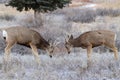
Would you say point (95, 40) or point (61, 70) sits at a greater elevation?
point (95, 40)

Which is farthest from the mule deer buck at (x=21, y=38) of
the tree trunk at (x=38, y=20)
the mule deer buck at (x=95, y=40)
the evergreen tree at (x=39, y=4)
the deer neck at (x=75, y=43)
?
the tree trunk at (x=38, y=20)

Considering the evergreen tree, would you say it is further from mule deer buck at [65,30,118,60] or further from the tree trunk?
mule deer buck at [65,30,118,60]

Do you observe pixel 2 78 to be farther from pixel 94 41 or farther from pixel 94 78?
pixel 94 41

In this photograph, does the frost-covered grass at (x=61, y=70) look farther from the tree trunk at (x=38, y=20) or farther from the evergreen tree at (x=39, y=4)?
the tree trunk at (x=38, y=20)

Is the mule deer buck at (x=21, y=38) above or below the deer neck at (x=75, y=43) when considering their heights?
above

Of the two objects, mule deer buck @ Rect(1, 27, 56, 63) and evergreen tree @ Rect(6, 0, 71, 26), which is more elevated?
mule deer buck @ Rect(1, 27, 56, 63)

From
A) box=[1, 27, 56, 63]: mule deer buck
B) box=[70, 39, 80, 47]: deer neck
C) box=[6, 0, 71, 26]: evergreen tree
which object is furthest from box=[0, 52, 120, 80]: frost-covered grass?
box=[6, 0, 71, 26]: evergreen tree

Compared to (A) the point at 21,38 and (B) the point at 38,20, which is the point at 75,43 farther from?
(B) the point at 38,20

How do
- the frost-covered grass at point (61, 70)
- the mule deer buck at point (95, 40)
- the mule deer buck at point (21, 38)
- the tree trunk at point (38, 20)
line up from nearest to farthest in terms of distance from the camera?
1. the frost-covered grass at point (61, 70)
2. the mule deer buck at point (21, 38)
3. the mule deer buck at point (95, 40)
4. the tree trunk at point (38, 20)

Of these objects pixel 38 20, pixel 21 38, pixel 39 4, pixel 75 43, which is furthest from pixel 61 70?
pixel 38 20

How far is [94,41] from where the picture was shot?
1482 centimetres

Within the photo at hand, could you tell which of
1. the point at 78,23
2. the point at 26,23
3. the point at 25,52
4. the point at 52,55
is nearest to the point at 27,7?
the point at 26,23

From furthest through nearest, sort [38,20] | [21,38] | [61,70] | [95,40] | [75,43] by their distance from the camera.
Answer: [38,20] → [75,43] → [95,40] → [21,38] → [61,70]

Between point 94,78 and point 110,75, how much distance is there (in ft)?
1.68
